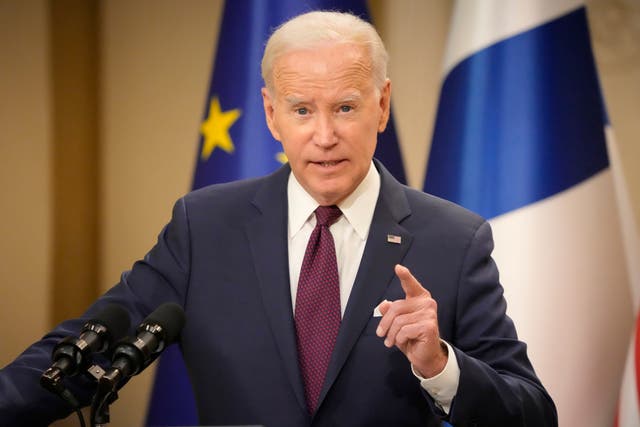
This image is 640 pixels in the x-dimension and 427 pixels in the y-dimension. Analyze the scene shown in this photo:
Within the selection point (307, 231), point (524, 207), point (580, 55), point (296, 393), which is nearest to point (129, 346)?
point (296, 393)

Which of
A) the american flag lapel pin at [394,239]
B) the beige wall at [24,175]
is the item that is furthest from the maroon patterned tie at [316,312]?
the beige wall at [24,175]

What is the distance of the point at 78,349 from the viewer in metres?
1.47

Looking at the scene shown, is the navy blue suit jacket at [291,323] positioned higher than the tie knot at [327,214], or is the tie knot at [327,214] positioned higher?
the tie knot at [327,214]

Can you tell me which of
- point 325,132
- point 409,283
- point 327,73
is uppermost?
point 327,73

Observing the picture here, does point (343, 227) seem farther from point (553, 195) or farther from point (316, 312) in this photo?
point (553, 195)

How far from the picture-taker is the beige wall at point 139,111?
3.31 m

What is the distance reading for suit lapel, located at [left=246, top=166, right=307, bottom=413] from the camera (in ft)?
6.21

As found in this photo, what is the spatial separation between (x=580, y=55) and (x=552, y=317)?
2.90ft

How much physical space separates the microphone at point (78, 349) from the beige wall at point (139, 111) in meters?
2.13

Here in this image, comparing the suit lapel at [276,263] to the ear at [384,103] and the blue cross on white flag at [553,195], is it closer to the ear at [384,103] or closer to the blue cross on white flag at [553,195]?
the ear at [384,103]

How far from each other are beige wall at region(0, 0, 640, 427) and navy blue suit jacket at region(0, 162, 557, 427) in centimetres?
153

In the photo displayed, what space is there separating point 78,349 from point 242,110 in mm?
1692

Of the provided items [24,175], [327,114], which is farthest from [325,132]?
[24,175]

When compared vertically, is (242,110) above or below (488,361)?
above
